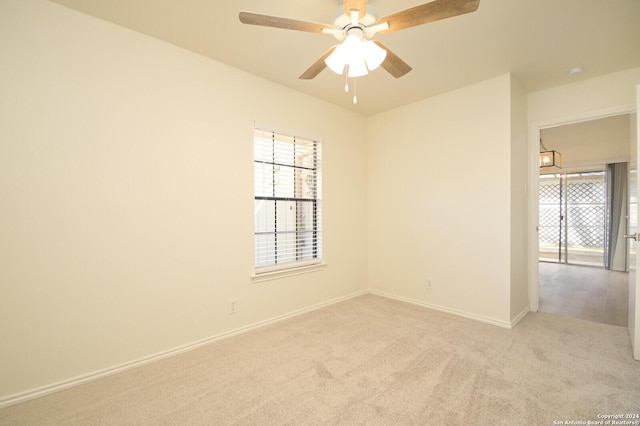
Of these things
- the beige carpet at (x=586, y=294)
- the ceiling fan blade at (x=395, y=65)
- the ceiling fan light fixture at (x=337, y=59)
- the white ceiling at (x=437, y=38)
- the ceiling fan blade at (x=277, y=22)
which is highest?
the white ceiling at (x=437, y=38)

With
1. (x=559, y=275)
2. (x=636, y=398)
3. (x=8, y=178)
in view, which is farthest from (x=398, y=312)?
(x=559, y=275)

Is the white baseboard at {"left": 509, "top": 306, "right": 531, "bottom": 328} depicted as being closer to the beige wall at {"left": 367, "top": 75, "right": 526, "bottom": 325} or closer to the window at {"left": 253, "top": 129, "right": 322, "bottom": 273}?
the beige wall at {"left": 367, "top": 75, "right": 526, "bottom": 325}

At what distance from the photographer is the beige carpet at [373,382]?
1652 millimetres

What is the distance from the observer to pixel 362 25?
1.69 metres

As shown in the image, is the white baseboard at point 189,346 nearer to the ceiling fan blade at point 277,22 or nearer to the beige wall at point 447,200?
the beige wall at point 447,200

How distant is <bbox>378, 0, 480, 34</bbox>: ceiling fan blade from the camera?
4.46 feet

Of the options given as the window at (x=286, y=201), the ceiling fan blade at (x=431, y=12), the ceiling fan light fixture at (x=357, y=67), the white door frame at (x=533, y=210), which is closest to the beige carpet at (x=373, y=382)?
the white door frame at (x=533, y=210)

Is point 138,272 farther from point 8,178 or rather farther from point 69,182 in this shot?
point 8,178

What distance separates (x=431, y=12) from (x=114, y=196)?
2402 millimetres

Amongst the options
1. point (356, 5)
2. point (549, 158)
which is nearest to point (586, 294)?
point (549, 158)

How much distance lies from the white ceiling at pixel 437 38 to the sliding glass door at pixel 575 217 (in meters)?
5.08

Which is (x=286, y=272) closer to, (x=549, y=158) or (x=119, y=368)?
(x=119, y=368)

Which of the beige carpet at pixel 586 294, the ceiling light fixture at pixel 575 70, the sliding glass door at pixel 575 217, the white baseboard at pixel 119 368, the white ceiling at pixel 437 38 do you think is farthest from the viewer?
the sliding glass door at pixel 575 217

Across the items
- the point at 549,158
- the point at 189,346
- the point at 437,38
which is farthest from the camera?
the point at 549,158
